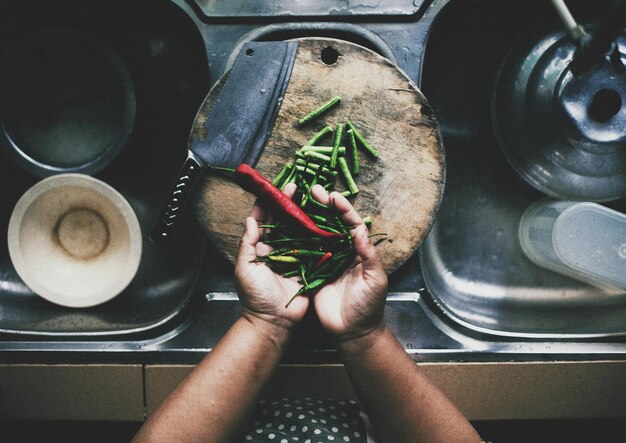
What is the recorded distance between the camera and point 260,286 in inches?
46.8

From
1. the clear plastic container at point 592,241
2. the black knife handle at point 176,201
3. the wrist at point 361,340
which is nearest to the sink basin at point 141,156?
the black knife handle at point 176,201

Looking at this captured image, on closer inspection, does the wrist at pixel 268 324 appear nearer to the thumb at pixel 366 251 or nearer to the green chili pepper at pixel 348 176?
the thumb at pixel 366 251

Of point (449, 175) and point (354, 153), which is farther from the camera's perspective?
point (449, 175)

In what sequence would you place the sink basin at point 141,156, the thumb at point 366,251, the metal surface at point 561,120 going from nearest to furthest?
the thumb at point 366,251 → the metal surface at point 561,120 → the sink basin at point 141,156

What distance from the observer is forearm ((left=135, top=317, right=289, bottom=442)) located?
1.20 meters

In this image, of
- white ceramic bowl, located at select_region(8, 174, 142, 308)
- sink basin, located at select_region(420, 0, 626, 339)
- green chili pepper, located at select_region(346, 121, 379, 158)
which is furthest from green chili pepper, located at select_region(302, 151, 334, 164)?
white ceramic bowl, located at select_region(8, 174, 142, 308)

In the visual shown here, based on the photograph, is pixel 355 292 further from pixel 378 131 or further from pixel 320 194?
pixel 378 131

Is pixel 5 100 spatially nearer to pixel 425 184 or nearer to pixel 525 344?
pixel 425 184

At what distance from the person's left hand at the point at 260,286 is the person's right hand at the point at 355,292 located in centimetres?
7

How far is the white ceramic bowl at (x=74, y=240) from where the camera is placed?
148cm

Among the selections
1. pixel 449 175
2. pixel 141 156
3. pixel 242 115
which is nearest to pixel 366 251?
pixel 242 115

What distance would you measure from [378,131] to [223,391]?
85cm

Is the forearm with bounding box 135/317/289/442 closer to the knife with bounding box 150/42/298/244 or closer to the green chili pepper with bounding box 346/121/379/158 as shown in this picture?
the knife with bounding box 150/42/298/244

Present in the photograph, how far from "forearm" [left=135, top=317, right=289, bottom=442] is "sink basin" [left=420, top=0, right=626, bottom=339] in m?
0.63
